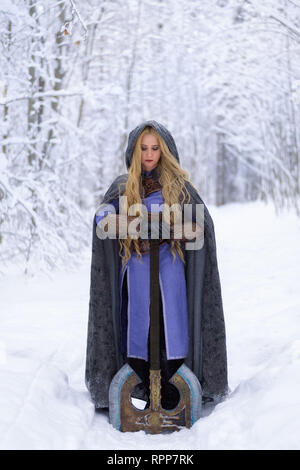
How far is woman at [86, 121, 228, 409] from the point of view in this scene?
2719 mm

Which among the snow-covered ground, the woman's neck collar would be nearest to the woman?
the woman's neck collar

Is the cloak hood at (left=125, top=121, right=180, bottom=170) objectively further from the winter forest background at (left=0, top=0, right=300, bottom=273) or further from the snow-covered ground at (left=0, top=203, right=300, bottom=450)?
the snow-covered ground at (left=0, top=203, right=300, bottom=450)

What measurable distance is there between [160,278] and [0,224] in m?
4.31

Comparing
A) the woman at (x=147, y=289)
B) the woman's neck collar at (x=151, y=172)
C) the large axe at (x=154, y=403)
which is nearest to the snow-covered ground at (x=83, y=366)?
the large axe at (x=154, y=403)

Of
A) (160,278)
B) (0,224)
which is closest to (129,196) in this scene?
(160,278)

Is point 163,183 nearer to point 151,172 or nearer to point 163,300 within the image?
point 151,172

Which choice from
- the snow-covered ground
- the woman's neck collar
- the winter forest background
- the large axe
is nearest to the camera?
the snow-covered ground

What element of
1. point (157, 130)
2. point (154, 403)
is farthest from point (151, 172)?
point (154, 403)

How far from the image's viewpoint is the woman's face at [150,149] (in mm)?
2719

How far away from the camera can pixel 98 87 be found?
30.8ft

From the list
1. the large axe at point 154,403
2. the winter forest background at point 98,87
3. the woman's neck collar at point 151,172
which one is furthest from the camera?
the winter forest background at point 98,87

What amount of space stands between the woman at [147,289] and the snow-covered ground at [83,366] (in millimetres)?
276

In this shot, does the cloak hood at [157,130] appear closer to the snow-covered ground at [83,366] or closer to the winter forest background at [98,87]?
the winter forest background at [98,87]

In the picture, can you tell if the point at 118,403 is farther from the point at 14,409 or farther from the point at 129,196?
the point at 129,196
